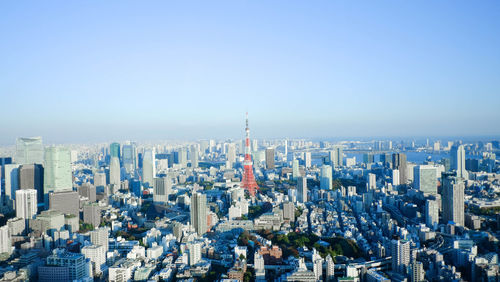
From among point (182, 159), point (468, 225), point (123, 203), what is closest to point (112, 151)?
point (182, 159)

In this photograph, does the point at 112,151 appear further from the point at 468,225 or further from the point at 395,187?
the point at 468,225

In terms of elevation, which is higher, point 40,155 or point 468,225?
point 40,155

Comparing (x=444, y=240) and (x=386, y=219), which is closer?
(x=444, y=240)

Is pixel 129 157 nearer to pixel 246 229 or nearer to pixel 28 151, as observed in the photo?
pixel 28 151

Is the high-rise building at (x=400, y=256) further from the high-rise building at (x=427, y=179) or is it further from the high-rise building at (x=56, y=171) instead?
the high-rise building at (x=56, y=171)

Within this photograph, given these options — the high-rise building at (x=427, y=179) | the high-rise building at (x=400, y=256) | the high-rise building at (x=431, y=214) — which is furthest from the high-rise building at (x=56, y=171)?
the high-rise building at (x=427, y=179)

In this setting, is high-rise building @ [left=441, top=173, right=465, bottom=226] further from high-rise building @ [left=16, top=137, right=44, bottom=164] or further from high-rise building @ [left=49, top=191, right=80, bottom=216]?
high-rise building @ [left=16, top=137, right=44, bottom=164]

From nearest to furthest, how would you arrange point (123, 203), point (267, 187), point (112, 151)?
point (123, 203), point (267, 187), point (112, 151)
